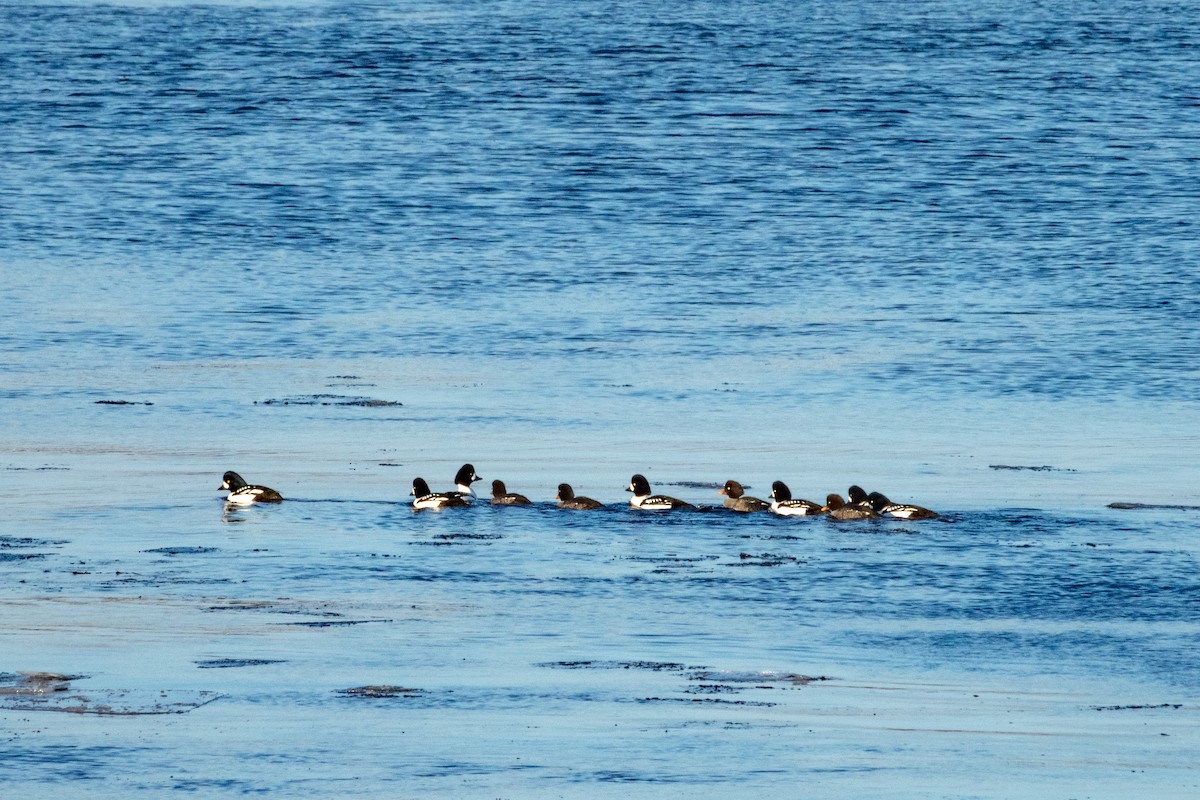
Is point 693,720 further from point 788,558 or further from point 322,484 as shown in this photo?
point 322,484

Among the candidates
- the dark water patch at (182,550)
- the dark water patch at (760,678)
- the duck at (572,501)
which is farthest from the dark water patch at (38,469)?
the dark water patch at (760,678)

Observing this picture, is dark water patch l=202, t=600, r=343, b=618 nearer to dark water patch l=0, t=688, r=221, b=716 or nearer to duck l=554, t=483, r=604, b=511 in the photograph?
dark water patch l=0, t=688, r=221, b=716

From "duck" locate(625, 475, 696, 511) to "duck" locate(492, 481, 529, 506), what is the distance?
90 centimetres

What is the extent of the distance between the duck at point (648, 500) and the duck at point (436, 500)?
1402 mm

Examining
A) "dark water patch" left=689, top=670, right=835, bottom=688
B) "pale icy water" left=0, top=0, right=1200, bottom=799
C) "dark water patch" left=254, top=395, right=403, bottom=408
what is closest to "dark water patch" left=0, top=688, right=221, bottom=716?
"pale icy water" left=0, top=0, right=1200, bottom=799

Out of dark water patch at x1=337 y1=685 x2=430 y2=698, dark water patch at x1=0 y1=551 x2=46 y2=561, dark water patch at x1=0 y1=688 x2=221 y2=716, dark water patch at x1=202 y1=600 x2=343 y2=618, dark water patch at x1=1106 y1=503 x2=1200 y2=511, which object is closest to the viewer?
dark water patch at x1=0 y1=688 x2=221 y2=716

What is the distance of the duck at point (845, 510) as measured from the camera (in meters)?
18.7

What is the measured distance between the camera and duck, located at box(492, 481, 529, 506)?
19.5 metres

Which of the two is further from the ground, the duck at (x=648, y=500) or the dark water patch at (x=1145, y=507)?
the duck at (x=648, y=500)

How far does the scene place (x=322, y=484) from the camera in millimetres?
20531

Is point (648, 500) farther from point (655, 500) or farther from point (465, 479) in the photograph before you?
point (465, 479)

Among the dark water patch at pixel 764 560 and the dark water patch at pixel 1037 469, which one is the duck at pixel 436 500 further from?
the dark water patch at pixel 1037 469

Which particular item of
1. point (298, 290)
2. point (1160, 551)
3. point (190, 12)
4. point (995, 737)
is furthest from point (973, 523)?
point (190, 12)

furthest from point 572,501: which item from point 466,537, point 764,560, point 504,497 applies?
point 764,560
